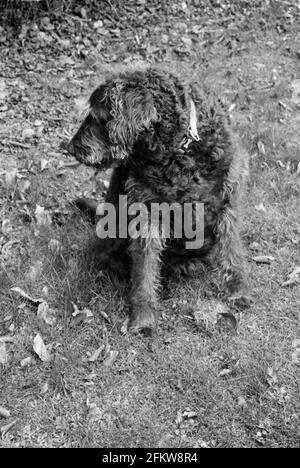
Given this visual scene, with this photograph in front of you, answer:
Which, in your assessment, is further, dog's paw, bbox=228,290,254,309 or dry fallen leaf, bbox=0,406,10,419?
dog's paw, bbox=228,290,254,309

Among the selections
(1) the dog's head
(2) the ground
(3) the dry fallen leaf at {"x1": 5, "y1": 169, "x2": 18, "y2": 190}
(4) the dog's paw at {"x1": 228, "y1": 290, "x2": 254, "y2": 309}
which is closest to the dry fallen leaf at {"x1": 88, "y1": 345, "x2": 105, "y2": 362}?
(2) the ground

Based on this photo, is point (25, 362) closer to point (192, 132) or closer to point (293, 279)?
point (192, 132)

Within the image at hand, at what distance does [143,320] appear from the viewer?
13.8 feet

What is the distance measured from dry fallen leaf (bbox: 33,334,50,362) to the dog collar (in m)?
1.57

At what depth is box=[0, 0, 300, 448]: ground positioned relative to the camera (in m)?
3.65

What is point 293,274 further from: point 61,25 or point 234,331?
point 61,25

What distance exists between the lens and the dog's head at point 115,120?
11.8 ft

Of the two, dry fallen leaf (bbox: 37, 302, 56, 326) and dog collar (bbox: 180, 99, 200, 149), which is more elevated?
dog collar (bbox: 180, 99, 200, 149)

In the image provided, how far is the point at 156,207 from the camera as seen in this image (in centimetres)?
395

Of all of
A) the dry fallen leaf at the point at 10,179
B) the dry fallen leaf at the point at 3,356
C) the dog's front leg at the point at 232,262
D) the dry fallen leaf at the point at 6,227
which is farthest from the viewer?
the dry fallen leaf at the point at 10,179

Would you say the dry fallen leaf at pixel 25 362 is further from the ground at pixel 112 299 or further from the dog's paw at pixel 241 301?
the dog's paw at pixel 241 301

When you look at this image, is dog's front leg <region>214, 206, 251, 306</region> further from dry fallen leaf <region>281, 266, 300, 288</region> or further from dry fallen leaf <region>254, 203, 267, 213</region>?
dry fallen leaf <region>254, 203, 267, 213</region>

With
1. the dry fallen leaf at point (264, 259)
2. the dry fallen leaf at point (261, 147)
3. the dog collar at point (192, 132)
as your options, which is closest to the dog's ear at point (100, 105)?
the dog collar at point (192, 132)

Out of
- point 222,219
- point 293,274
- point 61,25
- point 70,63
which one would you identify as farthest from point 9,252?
point 61,25
